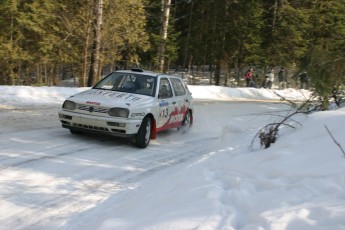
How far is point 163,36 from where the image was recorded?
25547mm

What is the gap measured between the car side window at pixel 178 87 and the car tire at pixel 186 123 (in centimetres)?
67

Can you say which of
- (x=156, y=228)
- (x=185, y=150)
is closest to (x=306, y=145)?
(x=156, y=228)

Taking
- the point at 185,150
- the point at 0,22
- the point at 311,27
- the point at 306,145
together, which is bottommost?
the point at 185,150

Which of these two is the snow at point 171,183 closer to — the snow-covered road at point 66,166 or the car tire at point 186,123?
the snow-covered road at point 66,166

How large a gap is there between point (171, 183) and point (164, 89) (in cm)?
476

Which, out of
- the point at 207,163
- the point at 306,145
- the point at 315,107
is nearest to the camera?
the point at 306,145

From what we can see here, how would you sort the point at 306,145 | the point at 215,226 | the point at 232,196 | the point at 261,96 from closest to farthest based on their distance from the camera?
the point at 215,226 < the point at 232,196 < the point at 306,145 < the point at 261,96

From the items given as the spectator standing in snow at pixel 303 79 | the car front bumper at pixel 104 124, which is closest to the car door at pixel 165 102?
the car front bumper at pixel 104 124

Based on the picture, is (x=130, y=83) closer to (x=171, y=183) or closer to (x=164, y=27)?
(x=171, y=183)

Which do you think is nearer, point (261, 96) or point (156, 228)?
point (156, 228)

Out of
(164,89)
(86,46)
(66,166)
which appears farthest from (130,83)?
(86,46)

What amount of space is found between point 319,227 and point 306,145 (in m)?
2.22

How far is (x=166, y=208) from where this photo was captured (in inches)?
178

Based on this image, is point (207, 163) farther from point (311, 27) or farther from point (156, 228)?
point (311, 27)
